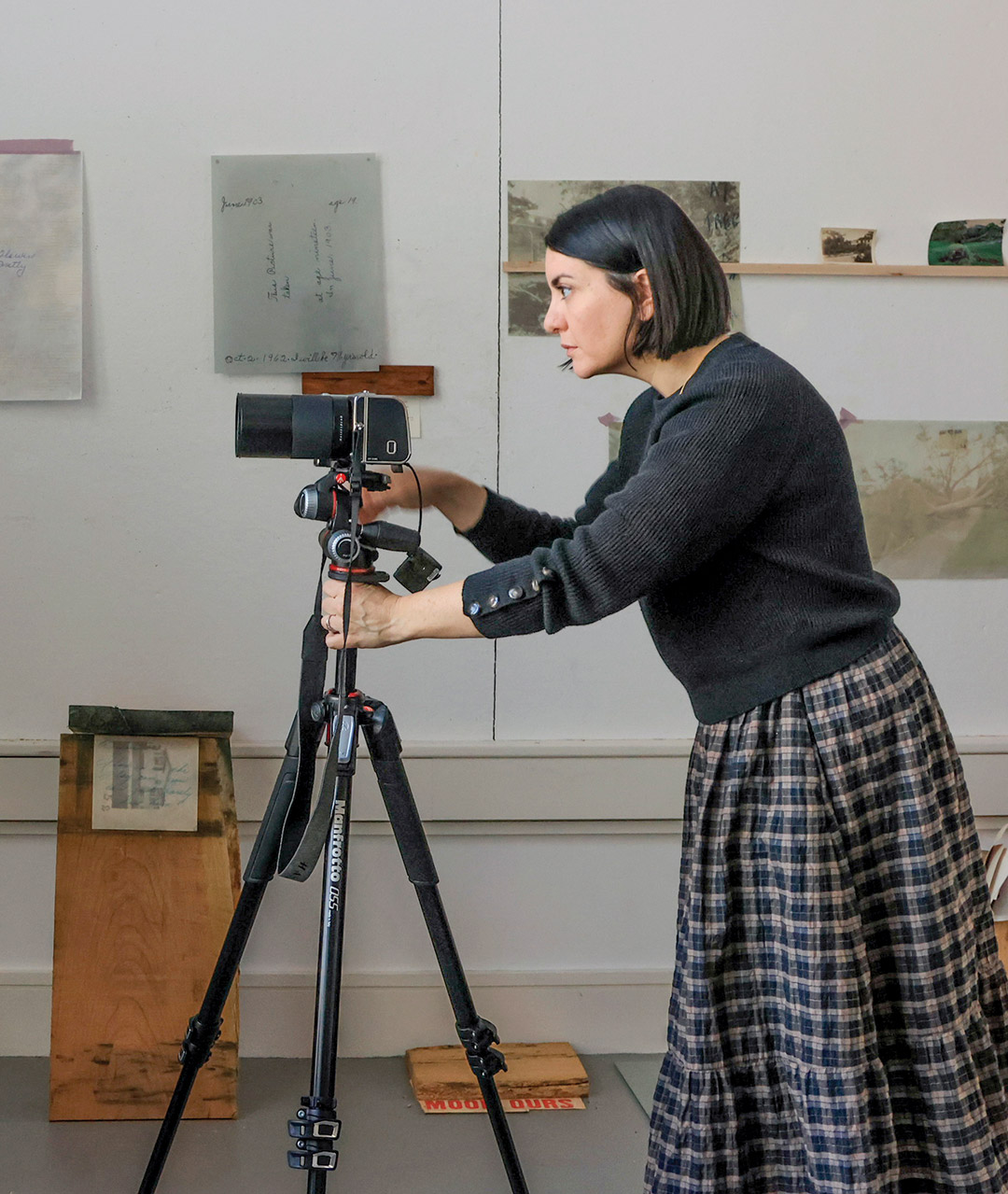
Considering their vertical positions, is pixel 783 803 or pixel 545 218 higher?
pixel 545 218

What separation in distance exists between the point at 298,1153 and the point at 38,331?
156cm

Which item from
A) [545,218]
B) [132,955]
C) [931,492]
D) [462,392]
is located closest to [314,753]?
[132,955]

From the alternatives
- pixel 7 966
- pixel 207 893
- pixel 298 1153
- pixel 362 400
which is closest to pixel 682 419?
pixel 362 400

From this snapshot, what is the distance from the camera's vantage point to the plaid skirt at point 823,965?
1304 millimetres

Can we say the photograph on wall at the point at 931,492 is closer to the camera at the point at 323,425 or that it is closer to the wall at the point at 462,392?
the wall at the point at 462,392

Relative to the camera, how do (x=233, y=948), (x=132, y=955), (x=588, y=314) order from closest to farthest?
(x=588, y=314) → (x=233, y=948) → (x=132, y=955)

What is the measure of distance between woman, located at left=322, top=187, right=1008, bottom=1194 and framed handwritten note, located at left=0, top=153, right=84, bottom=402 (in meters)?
1.16

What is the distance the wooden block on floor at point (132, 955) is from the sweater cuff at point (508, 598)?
1067 mm

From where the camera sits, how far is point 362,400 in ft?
4.66

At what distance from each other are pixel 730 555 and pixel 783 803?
29 centimetres

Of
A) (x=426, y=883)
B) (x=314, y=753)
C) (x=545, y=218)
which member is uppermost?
(x=545, y=218)

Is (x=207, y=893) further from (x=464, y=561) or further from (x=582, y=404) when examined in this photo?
(x=582, y=404)

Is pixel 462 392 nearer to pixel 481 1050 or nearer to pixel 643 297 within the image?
pixel 643 297

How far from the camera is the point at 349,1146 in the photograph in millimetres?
1990
